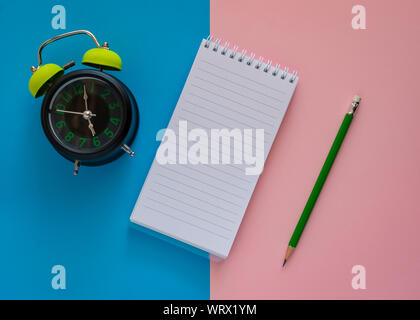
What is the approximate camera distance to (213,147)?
0.81 meters

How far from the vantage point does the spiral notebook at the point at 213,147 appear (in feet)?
2.64

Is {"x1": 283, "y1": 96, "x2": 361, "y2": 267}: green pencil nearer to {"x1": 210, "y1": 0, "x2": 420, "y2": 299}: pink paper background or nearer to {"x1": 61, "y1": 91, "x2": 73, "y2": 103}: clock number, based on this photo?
A: {"x1": 210, "y1": 0, "x2": 420, "y2": 299}: pink paper background

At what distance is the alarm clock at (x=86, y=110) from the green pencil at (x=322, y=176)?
0.38m

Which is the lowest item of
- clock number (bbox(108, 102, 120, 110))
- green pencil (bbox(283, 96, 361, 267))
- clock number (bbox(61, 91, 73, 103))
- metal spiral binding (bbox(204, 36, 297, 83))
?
green pencil (bbox(283, 96, 361, 267))

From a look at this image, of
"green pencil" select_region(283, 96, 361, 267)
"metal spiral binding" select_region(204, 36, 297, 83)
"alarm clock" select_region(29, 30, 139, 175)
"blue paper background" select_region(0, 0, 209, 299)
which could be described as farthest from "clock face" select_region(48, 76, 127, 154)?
"green pencil" select_region(283, 96, 361, 267)

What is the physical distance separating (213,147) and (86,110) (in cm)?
25

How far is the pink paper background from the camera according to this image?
83 cm

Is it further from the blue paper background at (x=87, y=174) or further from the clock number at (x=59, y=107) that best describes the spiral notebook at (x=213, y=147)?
the clock number at (x=59, y=107)

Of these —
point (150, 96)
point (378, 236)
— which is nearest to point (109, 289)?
point (150, 96)

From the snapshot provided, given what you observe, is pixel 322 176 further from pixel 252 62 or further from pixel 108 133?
pixel 108 133

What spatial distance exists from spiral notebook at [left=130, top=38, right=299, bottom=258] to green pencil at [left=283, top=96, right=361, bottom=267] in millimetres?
117

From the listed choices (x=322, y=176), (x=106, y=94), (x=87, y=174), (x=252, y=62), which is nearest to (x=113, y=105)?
(x=106, y=94)
